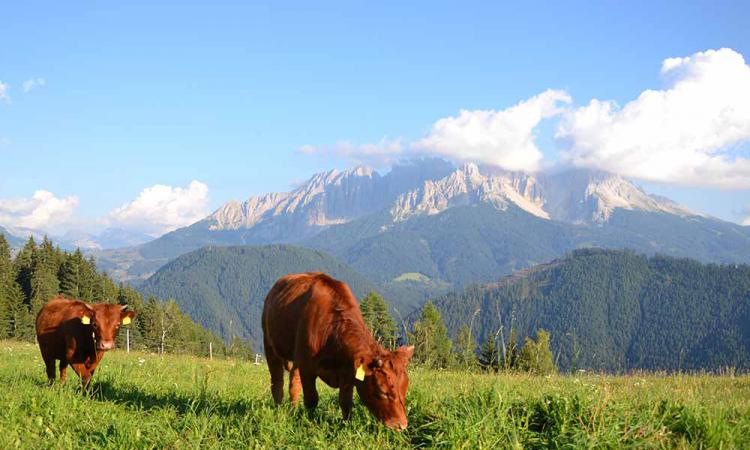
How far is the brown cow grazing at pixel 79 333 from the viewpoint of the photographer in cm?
1277

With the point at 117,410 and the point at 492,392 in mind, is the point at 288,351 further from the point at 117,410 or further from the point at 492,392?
the point at 492,392

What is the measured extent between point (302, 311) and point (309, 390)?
1.28m

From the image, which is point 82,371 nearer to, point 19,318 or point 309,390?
point 309,390

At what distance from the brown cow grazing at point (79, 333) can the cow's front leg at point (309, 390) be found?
604cm

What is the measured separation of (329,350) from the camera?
8.52 meters

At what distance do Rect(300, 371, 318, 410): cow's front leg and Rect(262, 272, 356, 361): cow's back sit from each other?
0.35 m

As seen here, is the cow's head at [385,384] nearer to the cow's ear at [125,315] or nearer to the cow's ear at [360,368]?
the cow's ear at [360,368]

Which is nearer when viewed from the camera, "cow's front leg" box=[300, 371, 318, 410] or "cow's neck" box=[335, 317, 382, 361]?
"cow's neck" box=[335, 317, 382, 361]

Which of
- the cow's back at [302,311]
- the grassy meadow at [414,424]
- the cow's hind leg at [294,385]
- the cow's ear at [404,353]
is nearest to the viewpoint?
the grassy meadow at [414,424]

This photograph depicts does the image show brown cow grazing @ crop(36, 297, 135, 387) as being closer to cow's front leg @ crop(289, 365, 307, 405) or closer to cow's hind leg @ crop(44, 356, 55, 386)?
cow's hind leg @ crop(44, 356, 55, 386)

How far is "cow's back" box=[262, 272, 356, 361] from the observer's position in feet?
29.0

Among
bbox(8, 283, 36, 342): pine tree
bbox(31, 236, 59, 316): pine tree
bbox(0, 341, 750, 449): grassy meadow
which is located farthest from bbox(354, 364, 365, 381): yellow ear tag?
bbox(31, 236, 59, 316): pine tree

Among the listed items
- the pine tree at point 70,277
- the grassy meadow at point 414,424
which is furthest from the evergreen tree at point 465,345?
the pine tree at point 70,277

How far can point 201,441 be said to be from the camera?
24.7ft
